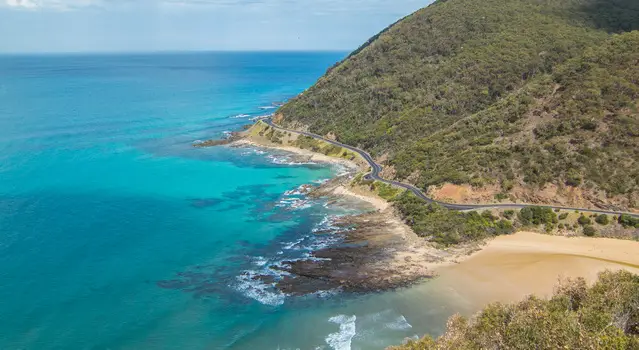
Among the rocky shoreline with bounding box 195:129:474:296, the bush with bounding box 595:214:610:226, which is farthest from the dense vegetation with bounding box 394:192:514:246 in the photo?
the bush with bounding box 595:214:610:226

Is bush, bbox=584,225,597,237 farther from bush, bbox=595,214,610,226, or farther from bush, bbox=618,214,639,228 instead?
bush, bbox=618,214,639,228

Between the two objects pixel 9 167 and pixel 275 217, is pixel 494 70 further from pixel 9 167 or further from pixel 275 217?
pixel 9 167

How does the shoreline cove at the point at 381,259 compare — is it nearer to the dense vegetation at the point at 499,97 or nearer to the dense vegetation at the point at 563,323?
the dense vegetation at the point at 499,97

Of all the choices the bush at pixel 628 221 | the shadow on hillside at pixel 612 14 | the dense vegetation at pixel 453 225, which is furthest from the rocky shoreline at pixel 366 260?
the shadow on hillside at pixel 612 14

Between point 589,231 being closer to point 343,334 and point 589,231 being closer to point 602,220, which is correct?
point 602,220

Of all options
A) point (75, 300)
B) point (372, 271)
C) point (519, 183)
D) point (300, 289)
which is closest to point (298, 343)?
point (300, 289)

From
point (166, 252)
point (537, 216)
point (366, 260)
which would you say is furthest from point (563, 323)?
point (166, 252)

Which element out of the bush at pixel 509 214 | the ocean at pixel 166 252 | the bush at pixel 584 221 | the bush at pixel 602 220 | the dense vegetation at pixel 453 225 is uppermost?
the bush at pixel 602 220
